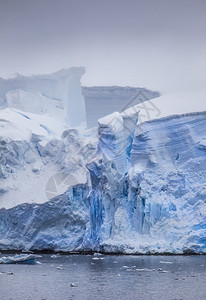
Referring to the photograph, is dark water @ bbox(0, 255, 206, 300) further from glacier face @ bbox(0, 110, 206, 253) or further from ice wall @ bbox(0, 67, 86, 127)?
ice wall @ bbox(0, 67, 86, 127)

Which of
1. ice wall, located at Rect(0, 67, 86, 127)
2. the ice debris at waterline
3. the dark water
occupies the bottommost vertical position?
the dark water

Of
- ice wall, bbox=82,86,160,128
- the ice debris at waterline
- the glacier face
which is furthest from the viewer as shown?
ice wall, bbox=82,86,160,128

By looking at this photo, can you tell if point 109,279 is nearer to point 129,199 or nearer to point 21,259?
point 21,259

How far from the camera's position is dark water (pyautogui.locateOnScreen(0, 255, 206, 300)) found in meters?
14.5

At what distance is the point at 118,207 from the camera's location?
22688mm

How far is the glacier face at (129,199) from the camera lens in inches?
853

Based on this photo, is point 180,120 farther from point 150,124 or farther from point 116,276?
point 116,276

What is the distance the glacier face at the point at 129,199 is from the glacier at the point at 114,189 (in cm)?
3

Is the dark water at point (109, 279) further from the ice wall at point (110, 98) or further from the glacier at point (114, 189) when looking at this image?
the ice wall at point (110, 98)

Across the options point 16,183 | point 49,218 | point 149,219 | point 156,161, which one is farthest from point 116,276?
point 16,183

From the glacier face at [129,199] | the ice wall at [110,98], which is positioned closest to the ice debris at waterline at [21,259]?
the glacier face at [129,199]

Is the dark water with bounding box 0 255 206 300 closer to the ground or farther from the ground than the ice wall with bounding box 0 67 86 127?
closer to the ground

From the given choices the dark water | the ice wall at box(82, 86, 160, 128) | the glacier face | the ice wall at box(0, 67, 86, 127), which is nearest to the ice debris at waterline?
the dark water

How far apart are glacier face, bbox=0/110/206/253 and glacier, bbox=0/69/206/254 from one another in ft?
0.10
